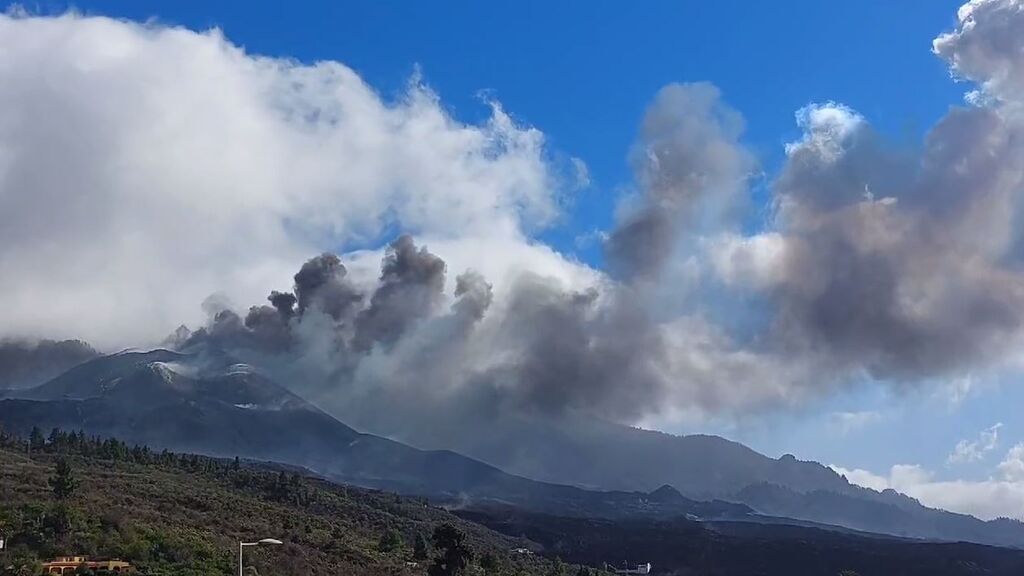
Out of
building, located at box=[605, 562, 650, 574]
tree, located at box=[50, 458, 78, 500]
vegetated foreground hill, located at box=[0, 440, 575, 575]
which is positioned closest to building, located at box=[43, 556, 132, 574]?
vegetated foreground hill, located at box=[0, 440, 575, 575]

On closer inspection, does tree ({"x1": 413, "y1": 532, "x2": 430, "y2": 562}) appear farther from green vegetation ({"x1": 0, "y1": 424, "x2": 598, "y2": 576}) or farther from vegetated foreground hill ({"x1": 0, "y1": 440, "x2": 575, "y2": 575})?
vegetated foreground hill ({"x1": 0, "y1": 440, "x2": 575, "y2": 575})

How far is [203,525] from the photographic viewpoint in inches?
3140

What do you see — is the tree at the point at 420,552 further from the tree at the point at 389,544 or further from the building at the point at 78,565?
the building at the point at 78,565

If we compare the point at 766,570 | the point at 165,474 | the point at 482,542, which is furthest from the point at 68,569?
the point at 766,570

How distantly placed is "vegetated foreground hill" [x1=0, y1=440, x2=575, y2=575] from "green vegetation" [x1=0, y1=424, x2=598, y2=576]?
4.6 inches

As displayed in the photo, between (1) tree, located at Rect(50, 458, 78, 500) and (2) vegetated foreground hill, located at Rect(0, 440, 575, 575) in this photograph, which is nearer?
(2) vegetated foreground hill, located at Rect(0, 440, 575, 575)

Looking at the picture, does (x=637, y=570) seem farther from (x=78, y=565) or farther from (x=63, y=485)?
(x=78, y=565)

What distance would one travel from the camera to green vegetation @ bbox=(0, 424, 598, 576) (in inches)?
2571

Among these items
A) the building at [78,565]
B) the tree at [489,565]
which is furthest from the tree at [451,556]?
the building at [78,565]

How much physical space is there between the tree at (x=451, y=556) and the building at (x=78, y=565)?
23675 millimetres

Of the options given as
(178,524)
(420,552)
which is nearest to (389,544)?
(420,552)

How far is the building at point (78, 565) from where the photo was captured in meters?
59.9

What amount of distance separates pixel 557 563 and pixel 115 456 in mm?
52993

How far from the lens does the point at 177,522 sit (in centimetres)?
7800
